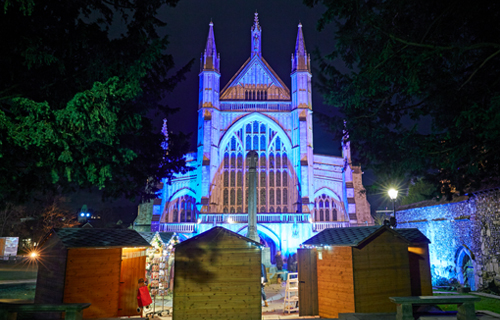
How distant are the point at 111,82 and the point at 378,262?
841 cm

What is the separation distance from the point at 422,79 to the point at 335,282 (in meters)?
5.97

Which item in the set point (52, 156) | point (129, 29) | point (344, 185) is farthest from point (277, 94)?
point (52, 156)

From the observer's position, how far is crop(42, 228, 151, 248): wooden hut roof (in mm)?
8988

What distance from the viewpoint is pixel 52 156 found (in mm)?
6559

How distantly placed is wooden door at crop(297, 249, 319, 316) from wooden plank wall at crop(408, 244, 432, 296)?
3.32 metres

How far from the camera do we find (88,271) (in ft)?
29.6

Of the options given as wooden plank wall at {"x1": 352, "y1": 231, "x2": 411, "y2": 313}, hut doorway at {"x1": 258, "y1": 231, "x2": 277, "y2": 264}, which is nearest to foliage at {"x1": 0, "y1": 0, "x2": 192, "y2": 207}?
wooden plank wall at {"x1": 352, "y1": 231, "x2": 411, "y2": 313}

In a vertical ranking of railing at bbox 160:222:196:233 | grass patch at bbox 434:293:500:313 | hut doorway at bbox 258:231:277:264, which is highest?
railing at bbox 160:222:196:233

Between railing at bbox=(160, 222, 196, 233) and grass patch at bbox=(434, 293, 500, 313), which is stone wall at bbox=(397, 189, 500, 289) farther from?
railing at bbox=(160, 222, 196, 233)

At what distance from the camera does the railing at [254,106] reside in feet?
96.2

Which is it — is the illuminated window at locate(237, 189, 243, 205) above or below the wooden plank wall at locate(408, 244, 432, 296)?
above

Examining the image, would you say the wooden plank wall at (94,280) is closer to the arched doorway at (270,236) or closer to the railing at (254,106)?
the arched doorway at (270,236)

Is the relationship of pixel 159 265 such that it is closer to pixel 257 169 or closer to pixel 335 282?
pixel 335 282

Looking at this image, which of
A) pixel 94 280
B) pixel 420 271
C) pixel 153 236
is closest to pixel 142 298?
pixel 94 280
